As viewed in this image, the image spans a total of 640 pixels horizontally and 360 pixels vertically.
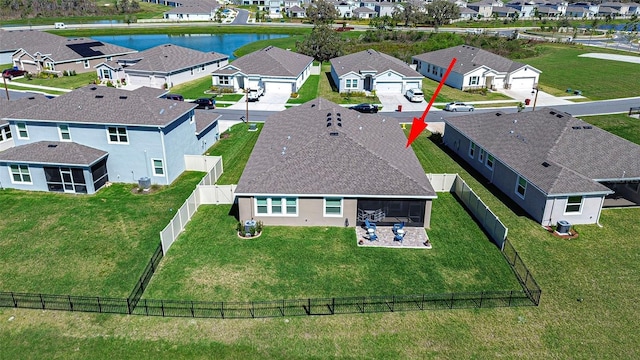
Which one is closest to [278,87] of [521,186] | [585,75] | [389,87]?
[389,87]

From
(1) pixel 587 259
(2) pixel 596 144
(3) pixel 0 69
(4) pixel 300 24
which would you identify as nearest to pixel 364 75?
(2) pixel 596 144

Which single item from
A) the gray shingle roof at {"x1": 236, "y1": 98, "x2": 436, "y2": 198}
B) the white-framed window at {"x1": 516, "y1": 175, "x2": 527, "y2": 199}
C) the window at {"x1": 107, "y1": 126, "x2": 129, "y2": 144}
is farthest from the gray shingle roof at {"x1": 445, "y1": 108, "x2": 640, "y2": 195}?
the window at {"x1": 107, "y1": 126, "x2": 129, "y2": 144}

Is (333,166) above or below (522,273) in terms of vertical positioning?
above

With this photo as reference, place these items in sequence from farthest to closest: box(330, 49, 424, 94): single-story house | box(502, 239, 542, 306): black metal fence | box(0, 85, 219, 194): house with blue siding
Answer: box(330, 49, 424, 94): single-story house, box(0, 85, 219, 194): house with blue siding, box(502, 239, 542, 306): black metal fence

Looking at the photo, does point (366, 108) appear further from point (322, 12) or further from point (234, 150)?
point (322, 12)

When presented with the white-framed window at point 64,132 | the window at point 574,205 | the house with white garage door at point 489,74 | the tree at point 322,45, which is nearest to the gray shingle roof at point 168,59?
the tree at point 322,45

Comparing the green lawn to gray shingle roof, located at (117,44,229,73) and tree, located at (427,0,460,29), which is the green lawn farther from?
tree, located at (427,0,460,29)
